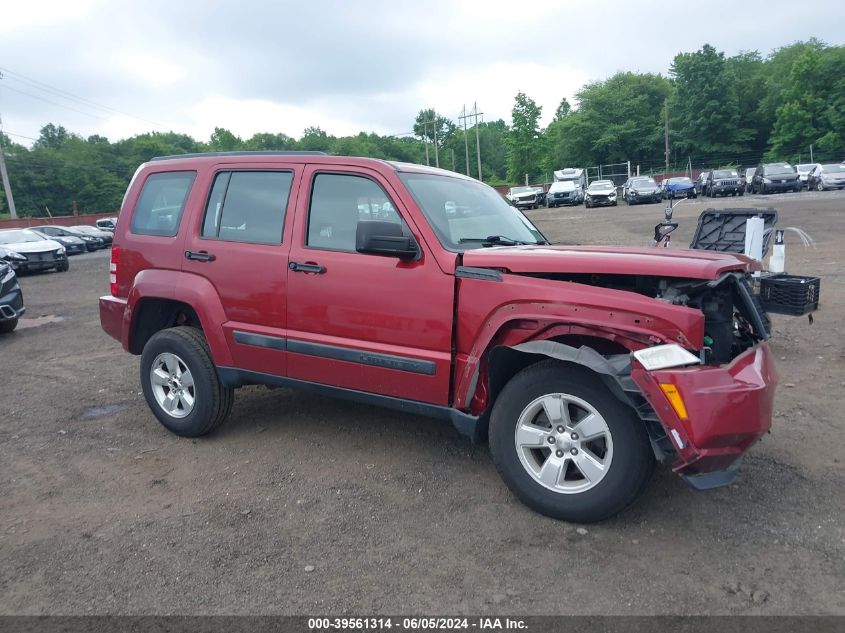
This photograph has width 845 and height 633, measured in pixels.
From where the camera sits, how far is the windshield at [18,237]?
64.5 feet

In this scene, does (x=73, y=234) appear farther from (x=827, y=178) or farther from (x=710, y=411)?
(x=827, y=178)

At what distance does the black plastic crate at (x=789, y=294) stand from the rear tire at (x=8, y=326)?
9764 mm

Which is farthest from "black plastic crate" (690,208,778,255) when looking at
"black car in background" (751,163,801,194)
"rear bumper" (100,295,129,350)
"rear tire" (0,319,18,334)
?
"black car in background" (751,163,801,194)

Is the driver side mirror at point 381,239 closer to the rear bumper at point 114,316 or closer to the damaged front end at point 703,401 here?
the damaged front end at point 703,401

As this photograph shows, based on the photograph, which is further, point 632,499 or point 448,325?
point 448,325

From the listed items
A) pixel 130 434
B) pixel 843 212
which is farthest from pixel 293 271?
pixel 843 212

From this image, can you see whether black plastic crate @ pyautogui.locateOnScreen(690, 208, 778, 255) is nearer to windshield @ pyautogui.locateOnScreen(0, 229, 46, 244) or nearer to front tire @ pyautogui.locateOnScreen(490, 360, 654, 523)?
front tire @ pyautogui.locateOnScreen(490, 360, 654, 523)

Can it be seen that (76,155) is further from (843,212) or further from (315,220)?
(315,220)

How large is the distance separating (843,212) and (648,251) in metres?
20.5

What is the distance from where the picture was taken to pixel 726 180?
3391 centimetres

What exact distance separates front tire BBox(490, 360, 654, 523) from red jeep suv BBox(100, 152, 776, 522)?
0.01m

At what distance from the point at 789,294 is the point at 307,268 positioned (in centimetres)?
431

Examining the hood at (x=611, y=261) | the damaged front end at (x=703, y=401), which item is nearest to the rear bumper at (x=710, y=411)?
the damaged front end at (x=703, y=401)

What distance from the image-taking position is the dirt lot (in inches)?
111
